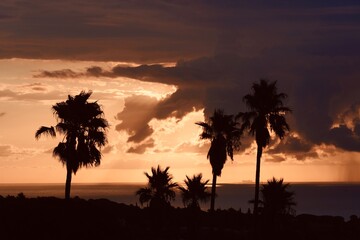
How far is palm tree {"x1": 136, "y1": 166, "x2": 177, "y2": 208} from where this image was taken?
66125 millimetres

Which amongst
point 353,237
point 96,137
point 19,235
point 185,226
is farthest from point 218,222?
point 19,235

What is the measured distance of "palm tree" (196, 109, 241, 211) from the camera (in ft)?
241

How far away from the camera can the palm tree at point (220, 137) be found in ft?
241

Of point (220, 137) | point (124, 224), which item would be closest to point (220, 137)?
point (220, 137)

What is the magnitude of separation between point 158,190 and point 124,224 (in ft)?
19.8

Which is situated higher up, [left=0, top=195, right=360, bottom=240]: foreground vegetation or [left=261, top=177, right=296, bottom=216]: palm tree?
[left=261, top=177, right=296, bottom=216]: palm tree

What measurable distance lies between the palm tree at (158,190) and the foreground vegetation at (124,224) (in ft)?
2.36

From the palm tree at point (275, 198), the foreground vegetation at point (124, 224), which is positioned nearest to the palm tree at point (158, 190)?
the foreground vegetation at point (124, 224)

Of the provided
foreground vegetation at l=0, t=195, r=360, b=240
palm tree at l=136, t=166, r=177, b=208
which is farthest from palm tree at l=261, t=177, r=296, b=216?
palm tree at l=136, t=166, r=177, b=208

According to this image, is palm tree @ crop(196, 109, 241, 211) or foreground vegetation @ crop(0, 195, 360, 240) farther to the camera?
palm tree @ crop(196, 109, 241, 211)

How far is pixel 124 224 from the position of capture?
61219 mm

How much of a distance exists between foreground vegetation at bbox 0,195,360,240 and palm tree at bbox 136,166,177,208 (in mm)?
720

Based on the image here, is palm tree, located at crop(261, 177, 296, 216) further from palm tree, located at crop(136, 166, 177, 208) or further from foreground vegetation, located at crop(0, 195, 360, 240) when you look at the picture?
palm tree, located at crop(136, 166, 177, 208)

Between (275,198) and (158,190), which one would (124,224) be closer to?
(158,190)
